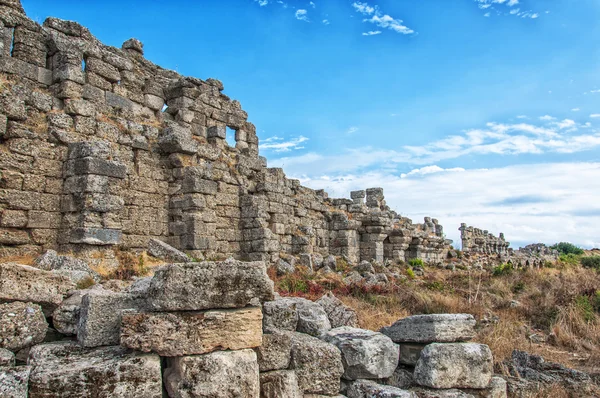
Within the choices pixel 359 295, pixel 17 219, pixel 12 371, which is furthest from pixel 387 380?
pixel 17 219

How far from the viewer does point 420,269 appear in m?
19.4

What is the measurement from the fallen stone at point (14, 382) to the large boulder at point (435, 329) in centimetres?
377

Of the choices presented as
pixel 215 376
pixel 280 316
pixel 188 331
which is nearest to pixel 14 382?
pixel 188 331

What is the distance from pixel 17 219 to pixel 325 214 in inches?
465

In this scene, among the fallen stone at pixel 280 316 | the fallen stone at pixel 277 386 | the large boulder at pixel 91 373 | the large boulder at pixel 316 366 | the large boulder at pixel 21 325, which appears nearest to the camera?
the large boulder at pixel 91 373

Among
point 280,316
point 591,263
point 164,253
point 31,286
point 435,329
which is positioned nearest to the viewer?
point 31,286

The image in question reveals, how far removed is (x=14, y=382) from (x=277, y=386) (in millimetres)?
2088

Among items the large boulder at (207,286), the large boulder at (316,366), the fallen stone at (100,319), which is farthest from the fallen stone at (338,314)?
the fallen stone at (100,319)

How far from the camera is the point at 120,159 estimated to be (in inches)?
426

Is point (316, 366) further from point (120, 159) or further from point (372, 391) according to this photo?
point (120, 159)

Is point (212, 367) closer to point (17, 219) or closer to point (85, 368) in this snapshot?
point (85, 368)

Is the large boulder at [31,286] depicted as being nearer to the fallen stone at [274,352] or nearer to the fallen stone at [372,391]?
the fallen stone at [274,352]

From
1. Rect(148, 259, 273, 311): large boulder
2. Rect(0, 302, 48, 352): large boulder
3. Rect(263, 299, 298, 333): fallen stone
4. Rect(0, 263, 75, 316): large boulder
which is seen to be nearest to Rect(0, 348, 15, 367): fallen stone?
Rect(0, 302, 48, 352): large boulder

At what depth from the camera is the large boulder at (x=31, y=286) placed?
4.27 metres
